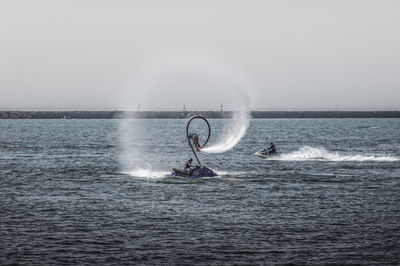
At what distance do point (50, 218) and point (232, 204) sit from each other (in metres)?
14.4

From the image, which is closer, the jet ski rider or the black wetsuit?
the jet ski rider

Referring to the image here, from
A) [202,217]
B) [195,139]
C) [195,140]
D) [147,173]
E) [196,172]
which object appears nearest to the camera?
[202,217]

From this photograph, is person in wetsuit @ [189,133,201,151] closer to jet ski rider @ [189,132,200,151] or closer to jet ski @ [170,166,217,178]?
jet ski rider @ [189,132,200,151]

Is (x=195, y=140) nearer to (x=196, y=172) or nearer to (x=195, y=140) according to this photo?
(x=195, y=140)

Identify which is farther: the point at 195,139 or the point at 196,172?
the point at 196,172

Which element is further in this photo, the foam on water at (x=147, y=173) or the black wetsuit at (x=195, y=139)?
the foam on water at (x=147, y=173)

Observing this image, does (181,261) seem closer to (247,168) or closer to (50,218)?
(50,218)

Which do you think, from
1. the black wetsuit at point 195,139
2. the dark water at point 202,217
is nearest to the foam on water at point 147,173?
the dark water at point 202,217

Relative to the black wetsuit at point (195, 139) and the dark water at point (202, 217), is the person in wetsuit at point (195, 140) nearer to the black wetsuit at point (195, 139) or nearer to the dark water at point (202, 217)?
the black wetsuit at point (195, 139)

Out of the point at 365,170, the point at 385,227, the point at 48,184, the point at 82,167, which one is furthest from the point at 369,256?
the point at 82,167

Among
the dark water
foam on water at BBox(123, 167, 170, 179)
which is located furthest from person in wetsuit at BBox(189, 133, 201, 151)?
foam on water at BBox(123, 167, 170, 179)

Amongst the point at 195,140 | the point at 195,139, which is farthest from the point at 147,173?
the point at 195,140

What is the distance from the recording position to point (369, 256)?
123 ft

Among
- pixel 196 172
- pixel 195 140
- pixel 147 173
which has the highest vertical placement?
pixel 195 140
